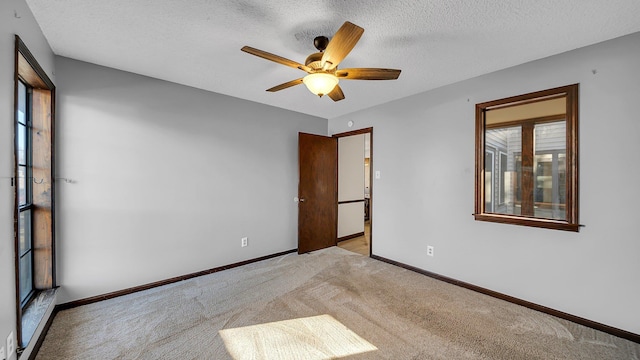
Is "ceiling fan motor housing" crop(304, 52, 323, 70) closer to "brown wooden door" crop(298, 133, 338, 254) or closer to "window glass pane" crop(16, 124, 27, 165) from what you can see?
"brown wooden door" crop(298, 133, 338, 254)

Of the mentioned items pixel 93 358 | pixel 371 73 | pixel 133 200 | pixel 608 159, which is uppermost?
pixel 371 73

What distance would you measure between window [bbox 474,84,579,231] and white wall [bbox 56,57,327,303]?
282cm

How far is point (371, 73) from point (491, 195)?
6.62 ft

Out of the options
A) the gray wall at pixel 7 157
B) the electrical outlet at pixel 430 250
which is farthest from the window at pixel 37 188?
the electrical outlet at pixel 430 250

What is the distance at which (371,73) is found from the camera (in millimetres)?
1974

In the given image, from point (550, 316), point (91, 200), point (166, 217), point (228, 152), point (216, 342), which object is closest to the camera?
point (216, 342)

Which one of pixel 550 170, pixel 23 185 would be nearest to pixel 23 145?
pixel 23 185

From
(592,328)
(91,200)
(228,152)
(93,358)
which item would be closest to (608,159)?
(592,328)

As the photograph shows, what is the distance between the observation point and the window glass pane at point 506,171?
2.65 metres

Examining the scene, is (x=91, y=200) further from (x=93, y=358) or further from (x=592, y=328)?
(x=592, y=328)

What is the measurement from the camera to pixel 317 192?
14.3ft

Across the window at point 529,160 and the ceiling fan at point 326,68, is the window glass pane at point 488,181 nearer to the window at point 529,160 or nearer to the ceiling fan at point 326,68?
the window at point 529,160

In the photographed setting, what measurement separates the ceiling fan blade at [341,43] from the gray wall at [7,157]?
1.82 metres

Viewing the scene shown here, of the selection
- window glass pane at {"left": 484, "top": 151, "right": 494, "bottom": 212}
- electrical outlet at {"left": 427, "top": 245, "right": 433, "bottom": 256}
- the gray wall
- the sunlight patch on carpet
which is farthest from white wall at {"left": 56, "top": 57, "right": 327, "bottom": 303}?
window glass pane at {"left": 484, "top": 151, "right": 494, "bottom": 212}
